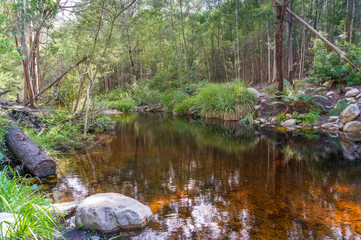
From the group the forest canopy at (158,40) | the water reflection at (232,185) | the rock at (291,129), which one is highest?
the forest canopy at (158,40)

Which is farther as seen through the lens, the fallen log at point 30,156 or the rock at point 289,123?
the rock at point 289,123

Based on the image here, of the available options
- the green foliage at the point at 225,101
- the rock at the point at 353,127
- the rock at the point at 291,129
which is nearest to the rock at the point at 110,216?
the rock at the point at 291,129

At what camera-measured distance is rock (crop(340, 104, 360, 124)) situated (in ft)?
24.9

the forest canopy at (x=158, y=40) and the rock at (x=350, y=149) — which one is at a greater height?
the forest canopy at (x=158, y=40)

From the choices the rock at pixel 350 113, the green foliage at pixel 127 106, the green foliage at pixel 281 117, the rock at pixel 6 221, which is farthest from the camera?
the green foliage at pixel 127 106

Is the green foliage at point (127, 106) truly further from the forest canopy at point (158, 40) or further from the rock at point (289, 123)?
the rock at point (289, 123)

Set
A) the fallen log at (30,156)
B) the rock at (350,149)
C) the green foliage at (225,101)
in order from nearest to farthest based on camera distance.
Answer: the fallen log at (30,156), the rock at (350,149), the green foliage at (225,101)

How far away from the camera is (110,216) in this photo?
8.58 ft

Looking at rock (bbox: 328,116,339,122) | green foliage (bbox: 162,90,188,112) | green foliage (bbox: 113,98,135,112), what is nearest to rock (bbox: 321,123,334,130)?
rock (bbox: 328,116,339,122)

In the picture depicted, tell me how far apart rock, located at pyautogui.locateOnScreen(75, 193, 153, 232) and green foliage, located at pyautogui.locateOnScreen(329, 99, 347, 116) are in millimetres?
8371

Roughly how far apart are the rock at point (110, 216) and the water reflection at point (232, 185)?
169mm

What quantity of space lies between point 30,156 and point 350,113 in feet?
29.4

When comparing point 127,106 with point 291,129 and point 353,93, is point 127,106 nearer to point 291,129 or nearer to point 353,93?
point 291,129

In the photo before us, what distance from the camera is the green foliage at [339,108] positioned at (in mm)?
8352
